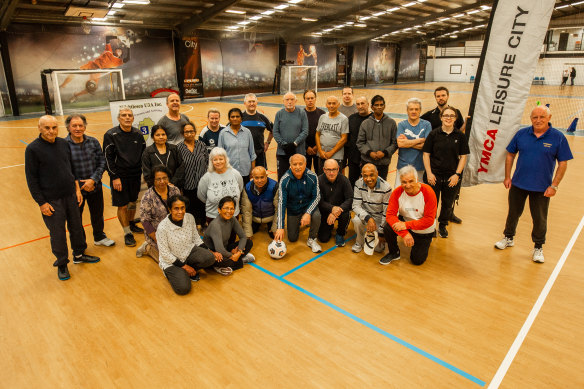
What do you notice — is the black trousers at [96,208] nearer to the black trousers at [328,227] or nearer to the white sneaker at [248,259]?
the white sneaker at [248,259]

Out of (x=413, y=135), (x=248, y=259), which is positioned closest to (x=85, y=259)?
(x=248, y=259)

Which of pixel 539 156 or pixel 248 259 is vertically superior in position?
pixel 539 156

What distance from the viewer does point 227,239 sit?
14.5 feet

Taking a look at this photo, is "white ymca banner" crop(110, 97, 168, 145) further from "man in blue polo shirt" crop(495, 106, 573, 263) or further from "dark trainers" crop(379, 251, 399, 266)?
"man in blue polo shirt" crop(495, 106, 573, 263)

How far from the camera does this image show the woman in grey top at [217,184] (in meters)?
4.54

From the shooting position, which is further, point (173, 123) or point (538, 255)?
point (173, 123)

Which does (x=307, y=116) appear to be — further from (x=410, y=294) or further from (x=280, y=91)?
(x=280, y=91)

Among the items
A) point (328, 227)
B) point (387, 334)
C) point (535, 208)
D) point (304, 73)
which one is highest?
point (304, 73)

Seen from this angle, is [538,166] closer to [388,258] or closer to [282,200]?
[388,258]

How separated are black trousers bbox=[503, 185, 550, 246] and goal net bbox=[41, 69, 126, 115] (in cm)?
1620

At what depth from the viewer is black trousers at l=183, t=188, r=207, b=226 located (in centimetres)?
496

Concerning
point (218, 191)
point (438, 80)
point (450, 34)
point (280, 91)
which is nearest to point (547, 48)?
point (450, 34)

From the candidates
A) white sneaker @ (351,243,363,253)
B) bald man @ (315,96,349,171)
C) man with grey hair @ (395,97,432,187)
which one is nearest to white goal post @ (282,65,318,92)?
bald man @ (315,96,349,171)

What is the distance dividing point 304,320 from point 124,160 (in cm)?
296
